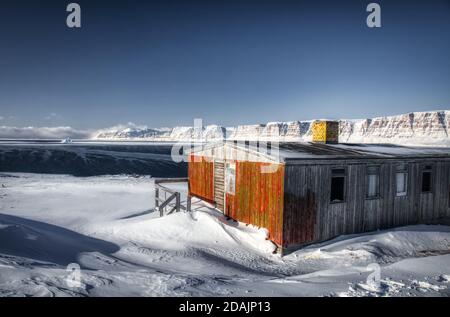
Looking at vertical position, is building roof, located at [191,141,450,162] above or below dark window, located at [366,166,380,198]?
above

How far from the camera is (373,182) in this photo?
13.1 m

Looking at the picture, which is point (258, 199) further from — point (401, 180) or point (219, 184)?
point (401, 180)

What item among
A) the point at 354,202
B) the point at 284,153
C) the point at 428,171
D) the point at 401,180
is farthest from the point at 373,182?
the point at 284,153

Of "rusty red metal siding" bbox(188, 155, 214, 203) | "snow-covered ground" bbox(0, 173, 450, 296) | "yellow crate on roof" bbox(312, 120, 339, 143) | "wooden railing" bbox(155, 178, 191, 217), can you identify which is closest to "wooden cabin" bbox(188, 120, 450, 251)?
"rusty red metal siding" bbox(188, 155, 214, 203)

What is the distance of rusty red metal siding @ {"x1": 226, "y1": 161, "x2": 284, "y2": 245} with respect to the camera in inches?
445

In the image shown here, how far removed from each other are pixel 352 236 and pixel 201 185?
8.29 m

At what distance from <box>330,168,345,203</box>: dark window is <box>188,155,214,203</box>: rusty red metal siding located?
6.28m

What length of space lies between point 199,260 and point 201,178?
7231 mm

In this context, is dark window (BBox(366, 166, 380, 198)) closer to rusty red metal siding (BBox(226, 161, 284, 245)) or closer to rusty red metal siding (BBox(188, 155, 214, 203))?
rusty red metal siding (BBox(226, 161, 284, 245))

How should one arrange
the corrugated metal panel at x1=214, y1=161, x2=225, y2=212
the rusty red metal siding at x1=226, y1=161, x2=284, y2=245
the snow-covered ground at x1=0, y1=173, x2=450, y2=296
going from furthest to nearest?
the corrugated metal panel at x1=214, y1=161, x2=225, y2=212 → the rusty red metal siding at x1=226, y1=161, x2=284, y2=245 → the snow-covered ground at x1=0, y1=173, x2=450, y2=296

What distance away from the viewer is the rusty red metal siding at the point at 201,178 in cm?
1638

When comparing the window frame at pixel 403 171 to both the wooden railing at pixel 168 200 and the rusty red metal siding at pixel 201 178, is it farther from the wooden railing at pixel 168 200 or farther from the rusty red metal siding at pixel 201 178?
the wooden railing at pixel 168 200

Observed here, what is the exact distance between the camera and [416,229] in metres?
13.4

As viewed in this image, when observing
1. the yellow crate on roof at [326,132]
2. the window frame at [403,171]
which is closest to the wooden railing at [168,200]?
the yellow crate on roof at [326,132]
